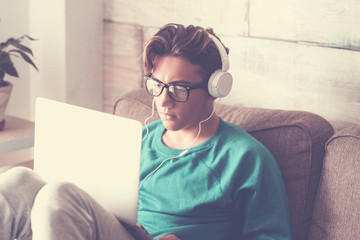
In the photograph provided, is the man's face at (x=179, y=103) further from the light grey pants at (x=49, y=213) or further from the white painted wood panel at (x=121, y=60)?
the white painted wood panel at (x=121, y=60)

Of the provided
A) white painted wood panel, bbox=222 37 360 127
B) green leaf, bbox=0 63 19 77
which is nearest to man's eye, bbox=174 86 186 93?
white painted wood panel, bbox=222 37 360 127

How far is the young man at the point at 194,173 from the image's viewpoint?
133 centimetres

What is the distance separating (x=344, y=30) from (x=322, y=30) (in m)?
0.08

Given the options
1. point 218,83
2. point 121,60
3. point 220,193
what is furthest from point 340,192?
point 121,60

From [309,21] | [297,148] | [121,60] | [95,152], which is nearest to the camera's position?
[95,152]

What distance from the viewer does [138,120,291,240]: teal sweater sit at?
52.8 inches

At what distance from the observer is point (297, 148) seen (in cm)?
146

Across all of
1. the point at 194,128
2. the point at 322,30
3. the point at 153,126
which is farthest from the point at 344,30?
the point at 153,126

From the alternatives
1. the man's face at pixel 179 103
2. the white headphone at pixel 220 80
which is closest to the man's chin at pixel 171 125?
the man's face at pixel 179 103

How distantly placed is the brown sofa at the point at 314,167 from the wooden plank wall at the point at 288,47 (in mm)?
195

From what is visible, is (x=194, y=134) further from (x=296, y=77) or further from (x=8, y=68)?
(x=8, y=68)

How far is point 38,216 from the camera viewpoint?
1100 mm

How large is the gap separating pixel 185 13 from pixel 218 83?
72cm

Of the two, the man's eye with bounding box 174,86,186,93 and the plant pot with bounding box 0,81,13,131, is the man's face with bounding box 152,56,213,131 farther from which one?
the plant pot with bounding box 0,81,13,131
